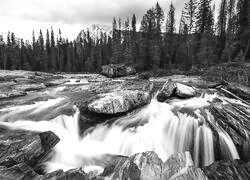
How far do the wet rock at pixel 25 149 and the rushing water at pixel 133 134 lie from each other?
81 centimetres

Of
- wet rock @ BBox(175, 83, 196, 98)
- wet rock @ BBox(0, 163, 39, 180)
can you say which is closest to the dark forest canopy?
wet rock @ BBox(175, 83, 196, 98)

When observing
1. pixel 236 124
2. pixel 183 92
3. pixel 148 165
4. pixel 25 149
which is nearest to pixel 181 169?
pixel 148 165

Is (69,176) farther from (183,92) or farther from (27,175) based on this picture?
(183,92)

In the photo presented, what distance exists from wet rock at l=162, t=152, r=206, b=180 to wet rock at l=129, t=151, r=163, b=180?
0.21 m

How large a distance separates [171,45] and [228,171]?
4019 centimetres

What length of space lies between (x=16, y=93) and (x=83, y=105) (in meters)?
11.1

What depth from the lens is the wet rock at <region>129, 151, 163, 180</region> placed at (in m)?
4.87

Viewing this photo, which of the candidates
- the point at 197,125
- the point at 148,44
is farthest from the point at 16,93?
the point at 148,44

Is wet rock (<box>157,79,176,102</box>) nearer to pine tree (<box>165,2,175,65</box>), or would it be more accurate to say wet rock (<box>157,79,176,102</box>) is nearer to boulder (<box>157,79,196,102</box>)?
boulder (<box>157,79,196,102</box>)

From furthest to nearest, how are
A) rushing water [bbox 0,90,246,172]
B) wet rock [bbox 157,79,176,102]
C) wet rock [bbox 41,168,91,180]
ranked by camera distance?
wet rock [bbox 157,79,176,102]
rushing water [bbox 0,90,246,172]
wet rock [bbox 41,168,91,180]

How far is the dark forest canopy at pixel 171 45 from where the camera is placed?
3005 cm

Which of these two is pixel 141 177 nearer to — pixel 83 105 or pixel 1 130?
pixel 83 105

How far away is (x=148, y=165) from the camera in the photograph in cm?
526

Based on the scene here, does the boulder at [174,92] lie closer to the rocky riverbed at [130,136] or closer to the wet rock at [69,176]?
the rocky riverbed at [130,136]
